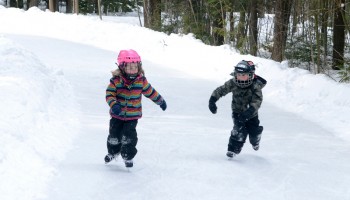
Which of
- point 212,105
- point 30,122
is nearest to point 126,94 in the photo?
point 212,105

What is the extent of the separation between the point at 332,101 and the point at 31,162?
643cm

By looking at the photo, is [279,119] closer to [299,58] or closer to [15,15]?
[299,58]

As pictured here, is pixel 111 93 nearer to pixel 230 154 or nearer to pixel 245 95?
pixel 245 95

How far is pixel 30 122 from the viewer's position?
708cm

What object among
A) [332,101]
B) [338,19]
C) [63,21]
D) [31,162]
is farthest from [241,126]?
[63,21]

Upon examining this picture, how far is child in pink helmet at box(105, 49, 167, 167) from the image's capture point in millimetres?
5582

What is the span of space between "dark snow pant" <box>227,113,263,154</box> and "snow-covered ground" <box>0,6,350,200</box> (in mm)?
227

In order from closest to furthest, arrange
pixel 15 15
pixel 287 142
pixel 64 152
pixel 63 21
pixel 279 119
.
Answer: pixel 64 152
pixel 287 142
pixel 279 119
pixel 63 21
pixel 15 15

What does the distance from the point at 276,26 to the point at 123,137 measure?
11807 millimetres

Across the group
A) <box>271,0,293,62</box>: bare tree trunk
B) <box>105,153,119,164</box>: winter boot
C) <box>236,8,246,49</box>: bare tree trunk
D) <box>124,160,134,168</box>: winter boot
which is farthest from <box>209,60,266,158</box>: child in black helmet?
<box>236,8,246,49</box>: bare tree trunk

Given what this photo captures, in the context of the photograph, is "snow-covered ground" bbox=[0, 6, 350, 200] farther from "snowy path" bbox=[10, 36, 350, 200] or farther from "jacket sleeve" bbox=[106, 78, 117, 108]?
"jacket sleeve" bbox=[106, 78, 117, 108]

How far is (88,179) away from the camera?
556 centimetres

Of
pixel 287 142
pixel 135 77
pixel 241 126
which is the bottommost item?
pixel 287 142

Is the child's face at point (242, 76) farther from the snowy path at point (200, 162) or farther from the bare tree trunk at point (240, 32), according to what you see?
the bare tree trunk at point (240, 32)
